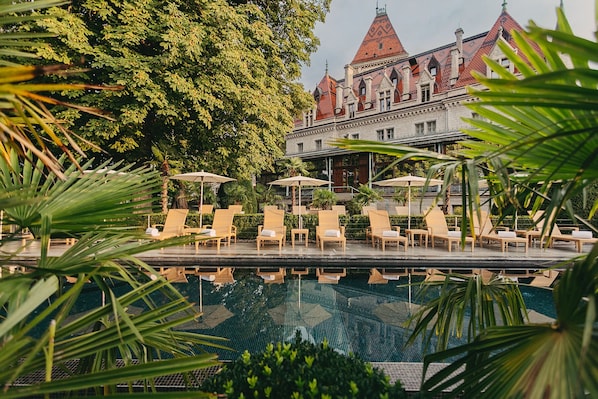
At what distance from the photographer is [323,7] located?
16.3m

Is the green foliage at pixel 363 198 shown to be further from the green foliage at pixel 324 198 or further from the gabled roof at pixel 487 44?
the gabled roof at pixel 487 44

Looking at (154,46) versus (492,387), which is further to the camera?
(154,46)

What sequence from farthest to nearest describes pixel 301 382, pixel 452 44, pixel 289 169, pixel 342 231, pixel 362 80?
1. pixel 362 80
2. pixel 452 44
3. pixel 289 169
4. pixel 342 231
5. pixel 301 382

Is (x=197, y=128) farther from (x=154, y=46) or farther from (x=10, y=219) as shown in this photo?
(x=10, y=219)

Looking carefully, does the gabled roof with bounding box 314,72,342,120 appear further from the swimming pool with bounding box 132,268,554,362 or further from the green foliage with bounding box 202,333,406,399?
the green foliage with bounding box 202,333,406,399

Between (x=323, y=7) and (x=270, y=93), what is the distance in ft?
21.5

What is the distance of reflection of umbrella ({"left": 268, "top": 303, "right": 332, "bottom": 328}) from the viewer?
16.3 ft

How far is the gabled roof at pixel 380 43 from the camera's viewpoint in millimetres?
40219

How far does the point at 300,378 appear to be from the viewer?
58.1 inches

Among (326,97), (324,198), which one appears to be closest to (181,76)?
(324,198)

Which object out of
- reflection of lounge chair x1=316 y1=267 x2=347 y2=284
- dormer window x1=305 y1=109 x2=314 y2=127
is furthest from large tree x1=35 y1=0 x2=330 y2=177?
dormer window x1=305 y1=109 x2=314 y2=127

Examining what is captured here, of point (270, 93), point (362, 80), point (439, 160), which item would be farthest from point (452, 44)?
point (439, 160)

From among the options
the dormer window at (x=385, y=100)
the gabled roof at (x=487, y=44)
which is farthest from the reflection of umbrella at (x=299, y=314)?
the dormer window at (x=385, y=100)

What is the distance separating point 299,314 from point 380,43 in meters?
43.6
